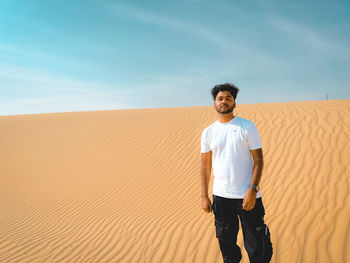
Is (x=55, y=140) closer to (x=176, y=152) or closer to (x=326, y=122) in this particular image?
(x=176, y=152)

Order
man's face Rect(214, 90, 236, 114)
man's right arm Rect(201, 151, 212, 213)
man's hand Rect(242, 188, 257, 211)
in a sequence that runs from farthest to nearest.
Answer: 1. man's right arm Rect(201, 151, 212, 213)
2. man's face Rect(214, 90, 236, 114)
3. man's hand Rect(242, 188, 257, 211)

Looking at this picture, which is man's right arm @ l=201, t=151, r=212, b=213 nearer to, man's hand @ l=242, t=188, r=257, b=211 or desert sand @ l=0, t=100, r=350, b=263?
man's hand @ l=242, t=188, r=257, b=211

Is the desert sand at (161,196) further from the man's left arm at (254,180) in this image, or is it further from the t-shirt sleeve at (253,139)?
the t-shirt sleeve at (253,139)

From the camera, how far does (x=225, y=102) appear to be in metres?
2.12

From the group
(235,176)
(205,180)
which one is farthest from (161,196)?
(235,176)

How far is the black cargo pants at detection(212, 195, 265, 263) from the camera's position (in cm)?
204

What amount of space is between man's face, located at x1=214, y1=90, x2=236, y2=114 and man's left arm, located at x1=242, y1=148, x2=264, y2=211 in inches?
17.6

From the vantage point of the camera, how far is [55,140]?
13.0 metres

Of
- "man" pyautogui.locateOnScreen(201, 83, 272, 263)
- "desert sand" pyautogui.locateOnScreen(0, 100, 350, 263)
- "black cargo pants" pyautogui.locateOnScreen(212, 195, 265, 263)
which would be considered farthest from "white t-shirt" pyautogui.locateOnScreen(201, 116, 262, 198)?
"desert sand" pyautogui.locateOnScreen(0, 100, 350, 263)

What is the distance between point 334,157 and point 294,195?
182 centimetres

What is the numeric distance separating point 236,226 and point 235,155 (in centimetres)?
73

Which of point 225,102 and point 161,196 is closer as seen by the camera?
point 225,102

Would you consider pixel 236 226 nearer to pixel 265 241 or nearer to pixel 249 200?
pixel 265 241

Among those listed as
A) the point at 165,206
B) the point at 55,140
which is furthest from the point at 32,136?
the point at 165,206
